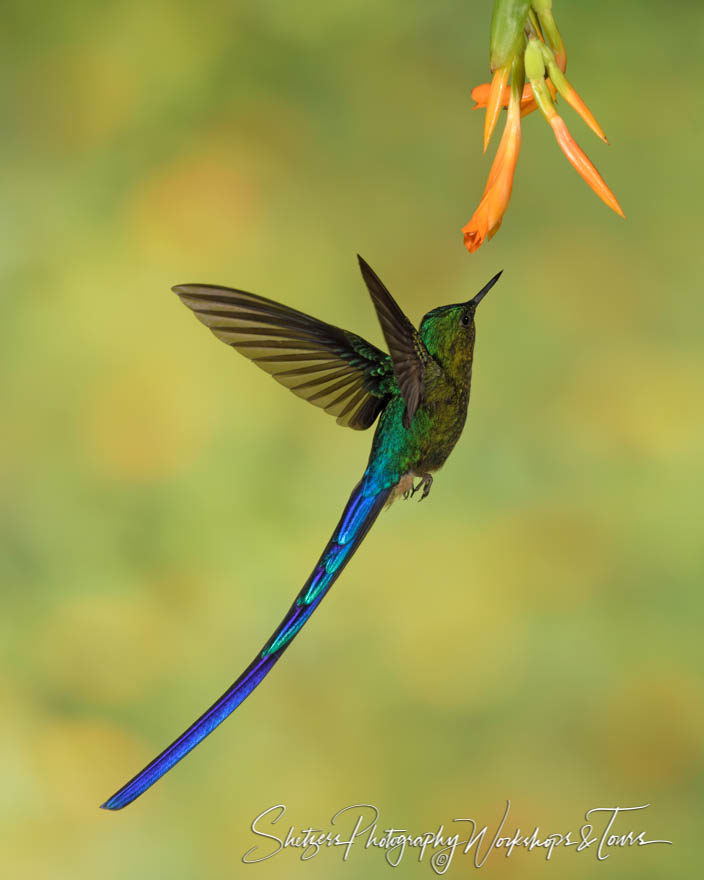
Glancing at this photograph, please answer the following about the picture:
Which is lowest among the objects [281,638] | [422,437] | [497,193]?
[281,638]

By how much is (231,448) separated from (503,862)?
78cm

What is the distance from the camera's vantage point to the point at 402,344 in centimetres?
52

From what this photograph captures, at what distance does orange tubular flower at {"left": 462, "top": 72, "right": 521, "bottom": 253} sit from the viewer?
21.6 inches

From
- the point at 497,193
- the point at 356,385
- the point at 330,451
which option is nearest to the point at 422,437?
the point at 356,385

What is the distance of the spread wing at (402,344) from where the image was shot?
1.48ft

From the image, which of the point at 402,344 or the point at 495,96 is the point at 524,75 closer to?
the point at 495,96

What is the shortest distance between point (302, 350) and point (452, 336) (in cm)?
9

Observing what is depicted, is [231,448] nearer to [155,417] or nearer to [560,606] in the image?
[155,417]

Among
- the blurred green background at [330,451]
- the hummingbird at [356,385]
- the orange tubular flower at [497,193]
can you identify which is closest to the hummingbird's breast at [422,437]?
the hummingbird at [356,385]

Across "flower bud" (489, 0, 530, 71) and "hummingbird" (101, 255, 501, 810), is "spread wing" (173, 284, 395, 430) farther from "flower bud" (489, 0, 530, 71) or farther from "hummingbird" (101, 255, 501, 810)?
"flower bud" (489, 0, 530, 71)

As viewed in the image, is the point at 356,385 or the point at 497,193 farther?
the point at 356,385

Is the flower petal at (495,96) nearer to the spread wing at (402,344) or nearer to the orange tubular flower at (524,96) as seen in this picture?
the orange tubular flower at (524,96)

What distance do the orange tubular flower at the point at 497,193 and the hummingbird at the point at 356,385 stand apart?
0.03 metres

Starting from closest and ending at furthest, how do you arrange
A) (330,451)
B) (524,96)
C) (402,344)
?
(402,344) → (524,96) → (330,451)
